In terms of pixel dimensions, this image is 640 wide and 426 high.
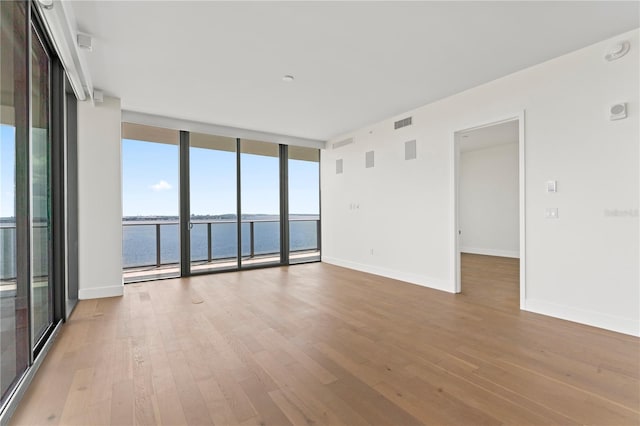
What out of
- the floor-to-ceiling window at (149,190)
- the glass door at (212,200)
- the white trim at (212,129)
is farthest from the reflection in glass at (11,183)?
the glass door at (212,200)

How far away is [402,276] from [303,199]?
3.03 metres

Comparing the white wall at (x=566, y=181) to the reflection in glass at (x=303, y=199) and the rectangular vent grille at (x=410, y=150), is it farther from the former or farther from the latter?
the reflection in glass at (x=303, y=199)

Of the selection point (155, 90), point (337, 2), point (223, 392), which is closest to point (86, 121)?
point (155, 90)

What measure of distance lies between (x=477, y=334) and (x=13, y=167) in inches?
153

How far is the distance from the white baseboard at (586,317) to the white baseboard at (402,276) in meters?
1.06

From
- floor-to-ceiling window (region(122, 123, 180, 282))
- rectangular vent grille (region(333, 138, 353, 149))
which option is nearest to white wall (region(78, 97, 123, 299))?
floor-to-ceiling window (region(122, 123, 180, 282))

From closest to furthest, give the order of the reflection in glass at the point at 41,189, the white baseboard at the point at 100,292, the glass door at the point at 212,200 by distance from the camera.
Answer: the reflection in glass at the point at 41,189 < the white baseboard at the point at 100,292 < the glass door at the point at 212,200

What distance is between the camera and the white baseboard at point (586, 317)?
9.14 feet

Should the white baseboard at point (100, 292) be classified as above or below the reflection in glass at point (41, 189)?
below

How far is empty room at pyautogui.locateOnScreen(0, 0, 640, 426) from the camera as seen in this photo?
6.39ft

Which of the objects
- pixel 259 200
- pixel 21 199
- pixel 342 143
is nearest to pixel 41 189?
pixel 21 199

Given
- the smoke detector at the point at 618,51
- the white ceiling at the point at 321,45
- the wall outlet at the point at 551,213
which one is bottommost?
the wall outlet at the point at 551,213

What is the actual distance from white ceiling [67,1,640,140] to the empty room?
1.0 inches

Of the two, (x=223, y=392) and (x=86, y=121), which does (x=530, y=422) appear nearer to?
(x=223, y=392)
